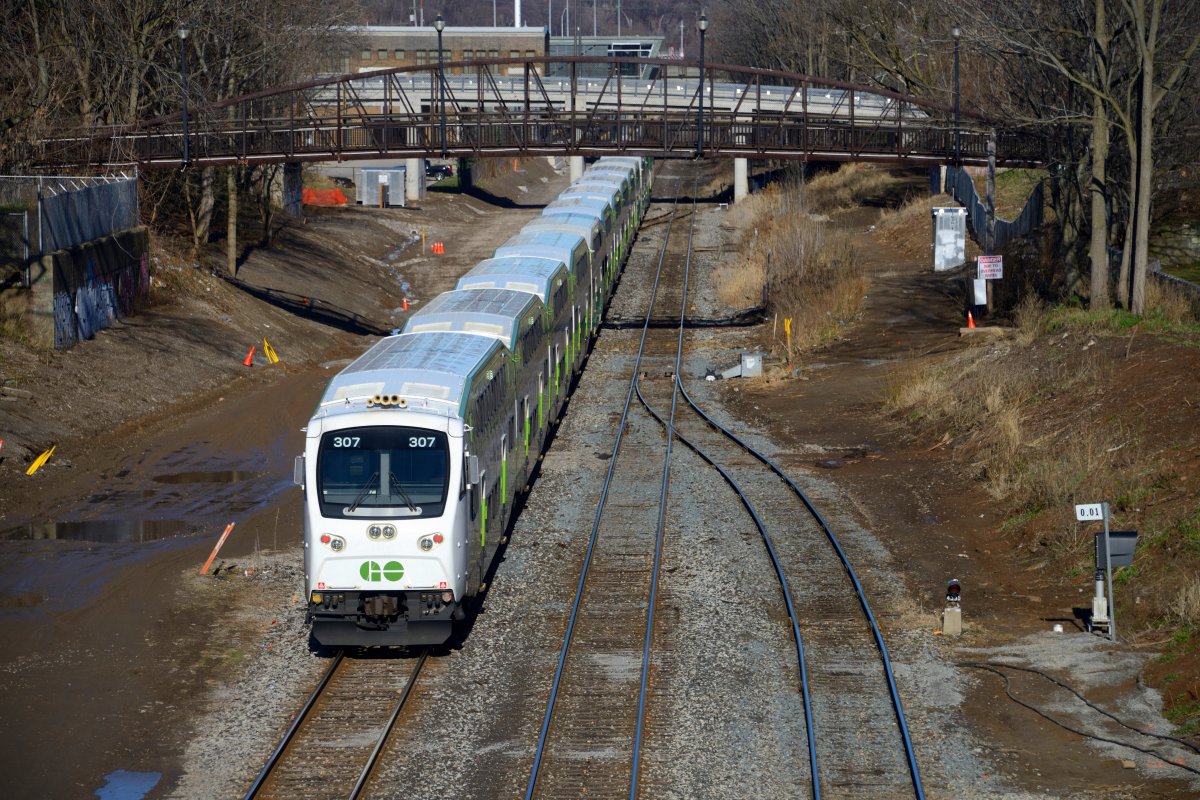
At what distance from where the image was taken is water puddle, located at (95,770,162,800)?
13023 millimetres

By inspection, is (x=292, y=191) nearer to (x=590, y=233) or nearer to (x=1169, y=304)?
(x=590, y=233)

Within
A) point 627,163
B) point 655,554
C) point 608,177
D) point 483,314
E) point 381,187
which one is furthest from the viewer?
point 381,187

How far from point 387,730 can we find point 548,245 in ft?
63.4

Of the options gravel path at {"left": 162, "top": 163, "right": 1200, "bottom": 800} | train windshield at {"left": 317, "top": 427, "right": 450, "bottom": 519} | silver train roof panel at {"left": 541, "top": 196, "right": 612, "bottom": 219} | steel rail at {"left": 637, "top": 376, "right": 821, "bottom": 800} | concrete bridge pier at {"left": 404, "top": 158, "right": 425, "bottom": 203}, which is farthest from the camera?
concrete bridge pier at {"left": 404, "top": 158, "right": 425, "bottom": 203}

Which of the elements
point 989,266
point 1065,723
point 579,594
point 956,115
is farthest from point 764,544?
point 956,115

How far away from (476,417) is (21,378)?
14.6 metres

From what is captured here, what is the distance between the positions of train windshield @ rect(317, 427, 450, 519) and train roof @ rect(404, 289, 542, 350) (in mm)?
5274

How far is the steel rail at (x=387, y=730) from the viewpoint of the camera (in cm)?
1298

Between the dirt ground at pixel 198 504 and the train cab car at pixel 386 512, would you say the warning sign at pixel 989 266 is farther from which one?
the train cab car at pixel 386 512

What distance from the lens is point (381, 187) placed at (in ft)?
220

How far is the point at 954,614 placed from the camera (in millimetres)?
17125

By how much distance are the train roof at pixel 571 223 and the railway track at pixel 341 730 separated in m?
20.4

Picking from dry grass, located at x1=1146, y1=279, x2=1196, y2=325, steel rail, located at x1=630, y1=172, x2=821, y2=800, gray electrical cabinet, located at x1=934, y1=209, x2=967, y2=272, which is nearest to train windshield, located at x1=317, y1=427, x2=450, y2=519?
steel rail, located at x1=630, y1=172, x2=821, y2=800

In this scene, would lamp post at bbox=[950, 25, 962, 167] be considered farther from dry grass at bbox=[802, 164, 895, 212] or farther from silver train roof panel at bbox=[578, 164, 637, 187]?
dry grass at bbox=[802, 164, 895, 212]
